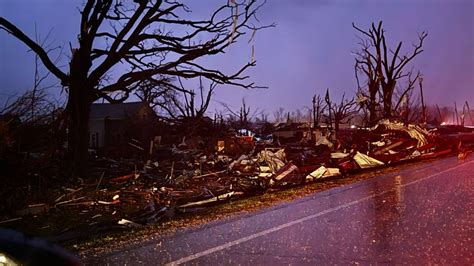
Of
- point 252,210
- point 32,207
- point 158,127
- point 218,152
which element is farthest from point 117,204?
point 158,127

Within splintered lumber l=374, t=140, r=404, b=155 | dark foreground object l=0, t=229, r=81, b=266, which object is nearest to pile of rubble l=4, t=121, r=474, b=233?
splintered lumber l=374, t=140, r=404, b=155

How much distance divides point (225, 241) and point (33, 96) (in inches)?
368

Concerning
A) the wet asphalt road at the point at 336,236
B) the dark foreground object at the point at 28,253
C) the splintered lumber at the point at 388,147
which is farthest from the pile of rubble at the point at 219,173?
the dark foreground object at the point at 28,253

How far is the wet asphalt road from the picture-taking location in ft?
19.9

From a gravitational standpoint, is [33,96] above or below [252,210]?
above

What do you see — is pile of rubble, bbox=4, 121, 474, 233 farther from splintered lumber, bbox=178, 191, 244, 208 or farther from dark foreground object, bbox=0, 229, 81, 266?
dark foreground object, bbox=0, 229, 81, 266

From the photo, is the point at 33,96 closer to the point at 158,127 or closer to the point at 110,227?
the point at 110,227

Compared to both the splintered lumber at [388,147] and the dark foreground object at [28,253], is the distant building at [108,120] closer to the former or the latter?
the splintered lumber at [388,147]

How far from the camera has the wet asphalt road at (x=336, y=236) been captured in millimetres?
6074

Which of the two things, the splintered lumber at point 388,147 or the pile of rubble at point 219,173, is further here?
the splintered lumber at point 388,147

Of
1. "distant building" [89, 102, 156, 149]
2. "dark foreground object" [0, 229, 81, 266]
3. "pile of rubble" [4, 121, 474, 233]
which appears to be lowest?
"pile of rubble" [4, 121, 474, 233]

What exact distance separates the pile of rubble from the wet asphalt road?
2.24m

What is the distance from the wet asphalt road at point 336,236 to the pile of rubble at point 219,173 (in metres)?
2.24

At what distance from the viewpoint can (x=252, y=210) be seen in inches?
404
